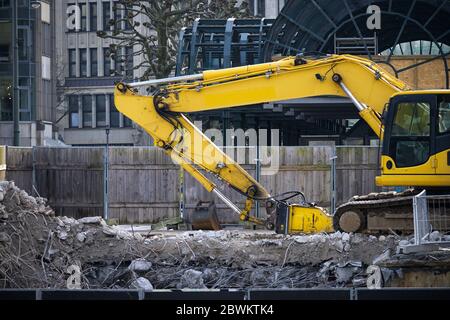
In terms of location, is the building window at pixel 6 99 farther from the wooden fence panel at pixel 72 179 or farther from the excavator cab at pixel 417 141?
the excavator cab at pixel 417 141

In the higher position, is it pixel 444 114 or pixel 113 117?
pixel 113 117

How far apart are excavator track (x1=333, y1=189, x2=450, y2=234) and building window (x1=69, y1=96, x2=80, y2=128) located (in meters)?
66.1

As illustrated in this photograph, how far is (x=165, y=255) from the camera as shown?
2134 centimetres

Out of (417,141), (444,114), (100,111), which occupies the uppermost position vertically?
(100,111)

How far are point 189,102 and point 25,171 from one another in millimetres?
8817

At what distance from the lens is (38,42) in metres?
67.7

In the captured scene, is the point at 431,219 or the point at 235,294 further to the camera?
the point at 431,219

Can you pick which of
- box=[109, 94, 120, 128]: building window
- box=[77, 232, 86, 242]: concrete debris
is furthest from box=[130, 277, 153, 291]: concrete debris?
box=[109, 94, 120, 128]: building window

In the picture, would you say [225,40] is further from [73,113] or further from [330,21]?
[73,113]

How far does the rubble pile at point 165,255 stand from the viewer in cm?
1975

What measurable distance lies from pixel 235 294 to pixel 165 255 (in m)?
9.27

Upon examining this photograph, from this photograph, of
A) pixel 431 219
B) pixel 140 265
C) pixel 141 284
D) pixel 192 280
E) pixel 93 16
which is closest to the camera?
pixel 431 219

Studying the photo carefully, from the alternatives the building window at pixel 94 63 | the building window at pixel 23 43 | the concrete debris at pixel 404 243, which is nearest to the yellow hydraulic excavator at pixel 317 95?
the concrete debris at pixel 404 243

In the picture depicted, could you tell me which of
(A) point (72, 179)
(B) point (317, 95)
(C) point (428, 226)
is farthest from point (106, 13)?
(C) point (428, 226)
